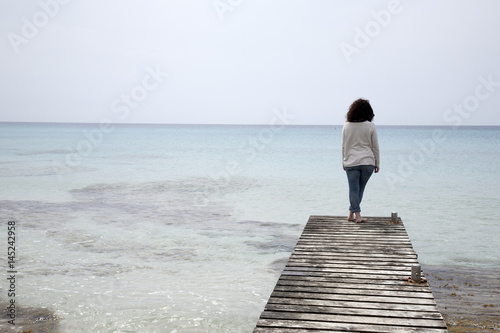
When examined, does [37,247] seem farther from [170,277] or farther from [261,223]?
[261,223]

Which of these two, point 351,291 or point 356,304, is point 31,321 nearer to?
point 351,291

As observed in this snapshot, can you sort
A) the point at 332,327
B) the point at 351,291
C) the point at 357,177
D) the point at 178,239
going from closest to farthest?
the point at 332,327 → the point at 351,291 → the point at 357,177 → the point at 178,239

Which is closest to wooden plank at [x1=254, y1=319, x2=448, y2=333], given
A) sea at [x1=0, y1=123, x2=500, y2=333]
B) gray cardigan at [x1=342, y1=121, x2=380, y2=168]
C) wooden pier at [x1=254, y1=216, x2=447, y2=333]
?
wooden pier at [x1=254, y1=216, x2=447, y2=333]

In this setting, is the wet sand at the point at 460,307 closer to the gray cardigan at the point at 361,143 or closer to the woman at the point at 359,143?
the woman at the point at 359,143

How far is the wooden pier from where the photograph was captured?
359cm

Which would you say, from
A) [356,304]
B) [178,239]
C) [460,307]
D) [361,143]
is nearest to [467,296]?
[460,307]

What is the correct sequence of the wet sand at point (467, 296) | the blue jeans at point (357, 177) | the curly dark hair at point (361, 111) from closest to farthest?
the wet sand at point (467, 296) < the curly dark hair at point (361, 111) < the blue jeans at point (357, 177)

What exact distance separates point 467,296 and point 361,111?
319cm

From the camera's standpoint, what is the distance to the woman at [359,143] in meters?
6.79

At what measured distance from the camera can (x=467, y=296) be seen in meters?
6.79

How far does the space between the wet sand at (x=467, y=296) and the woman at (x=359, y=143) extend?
2.12m

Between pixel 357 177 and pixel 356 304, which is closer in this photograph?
pixel 356 304

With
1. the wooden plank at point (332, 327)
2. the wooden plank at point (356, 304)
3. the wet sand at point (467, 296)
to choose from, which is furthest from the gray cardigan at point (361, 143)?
the wooden plank at point (332, 327)

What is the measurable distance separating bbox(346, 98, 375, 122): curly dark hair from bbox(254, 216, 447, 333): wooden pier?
1765mm
